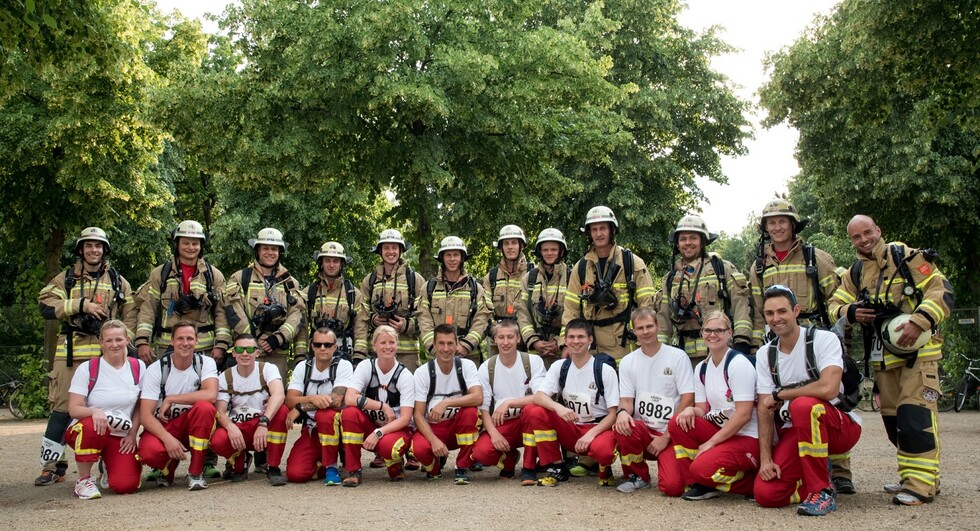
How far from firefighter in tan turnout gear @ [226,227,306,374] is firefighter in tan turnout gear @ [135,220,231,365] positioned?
6.6 inches

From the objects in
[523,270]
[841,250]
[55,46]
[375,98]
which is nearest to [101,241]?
[55,46]

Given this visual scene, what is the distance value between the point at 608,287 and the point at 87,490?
4.97 meters

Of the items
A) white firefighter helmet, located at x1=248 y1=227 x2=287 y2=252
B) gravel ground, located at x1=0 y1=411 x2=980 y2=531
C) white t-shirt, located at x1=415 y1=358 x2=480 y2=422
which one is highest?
white firefighter helmet, located at x1=248 y1=227 x2=287 y2=252

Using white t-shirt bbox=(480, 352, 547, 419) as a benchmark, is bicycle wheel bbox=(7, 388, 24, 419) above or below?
below

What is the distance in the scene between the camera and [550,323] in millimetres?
9320

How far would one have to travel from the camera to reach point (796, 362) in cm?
651

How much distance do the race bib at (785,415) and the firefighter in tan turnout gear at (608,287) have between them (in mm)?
2232

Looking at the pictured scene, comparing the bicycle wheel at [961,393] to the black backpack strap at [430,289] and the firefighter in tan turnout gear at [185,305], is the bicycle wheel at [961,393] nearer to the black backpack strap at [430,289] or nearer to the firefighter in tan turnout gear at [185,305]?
the black backpack strap at [430,289]

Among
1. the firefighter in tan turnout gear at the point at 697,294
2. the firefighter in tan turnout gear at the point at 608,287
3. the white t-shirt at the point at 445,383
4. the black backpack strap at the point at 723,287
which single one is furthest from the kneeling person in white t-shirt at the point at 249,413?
the black backpack strap at the point at 723,287

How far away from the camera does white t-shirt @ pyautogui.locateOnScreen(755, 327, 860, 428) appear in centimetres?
632

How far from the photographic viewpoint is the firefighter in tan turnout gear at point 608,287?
28.7ft

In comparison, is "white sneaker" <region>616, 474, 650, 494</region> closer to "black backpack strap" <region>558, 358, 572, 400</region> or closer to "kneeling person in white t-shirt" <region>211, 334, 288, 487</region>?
"black backpack strap" <region>558, 358, 572, 400</region>

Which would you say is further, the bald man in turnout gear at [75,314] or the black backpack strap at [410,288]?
the black backpack strap at [410,288]

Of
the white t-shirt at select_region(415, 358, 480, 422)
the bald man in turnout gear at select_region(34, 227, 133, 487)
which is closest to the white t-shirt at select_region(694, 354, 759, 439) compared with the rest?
the white t-shirt at select_region(415, 358, 480, 422)
